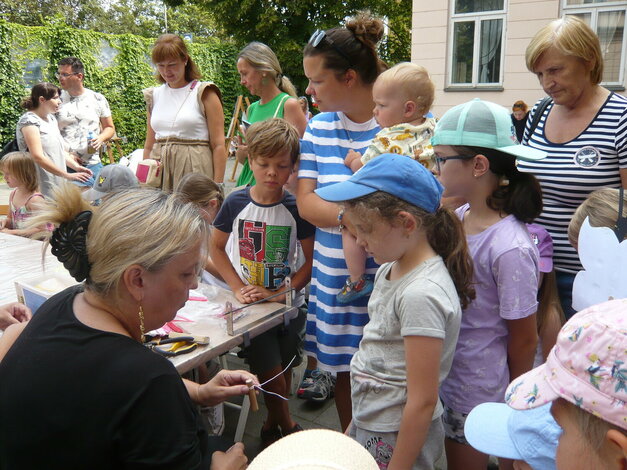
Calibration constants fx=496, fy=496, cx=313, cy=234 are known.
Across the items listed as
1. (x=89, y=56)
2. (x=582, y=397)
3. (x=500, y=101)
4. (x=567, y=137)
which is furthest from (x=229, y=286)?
(x=89, y=56)

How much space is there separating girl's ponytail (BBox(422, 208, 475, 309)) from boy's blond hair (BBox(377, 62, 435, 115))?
82 cm

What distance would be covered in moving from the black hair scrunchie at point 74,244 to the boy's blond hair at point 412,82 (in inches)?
55.6

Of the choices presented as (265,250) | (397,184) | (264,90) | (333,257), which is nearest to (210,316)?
(265,250)

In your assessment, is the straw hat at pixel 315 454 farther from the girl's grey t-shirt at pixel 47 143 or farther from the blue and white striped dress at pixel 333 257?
the girl's grey t-shirt at pixel 47 143

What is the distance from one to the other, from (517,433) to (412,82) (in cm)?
160

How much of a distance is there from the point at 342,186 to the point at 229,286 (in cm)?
135

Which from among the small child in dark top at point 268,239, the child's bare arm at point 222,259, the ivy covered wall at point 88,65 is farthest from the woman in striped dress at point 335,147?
the ivy covered wall at point 88,65

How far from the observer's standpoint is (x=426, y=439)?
1634mm

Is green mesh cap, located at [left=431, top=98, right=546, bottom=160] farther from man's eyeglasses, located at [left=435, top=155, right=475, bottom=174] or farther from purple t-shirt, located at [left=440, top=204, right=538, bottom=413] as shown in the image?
purple t-shirt, located at [left=440, top=204, right=538, bottom=413]

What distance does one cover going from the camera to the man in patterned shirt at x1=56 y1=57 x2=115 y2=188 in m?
5.75

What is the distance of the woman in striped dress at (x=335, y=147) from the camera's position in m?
2.15

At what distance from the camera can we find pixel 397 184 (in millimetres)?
1540

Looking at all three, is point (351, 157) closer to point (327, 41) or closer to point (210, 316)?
point (327, 41)

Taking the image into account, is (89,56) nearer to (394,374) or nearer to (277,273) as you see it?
(277,273)
